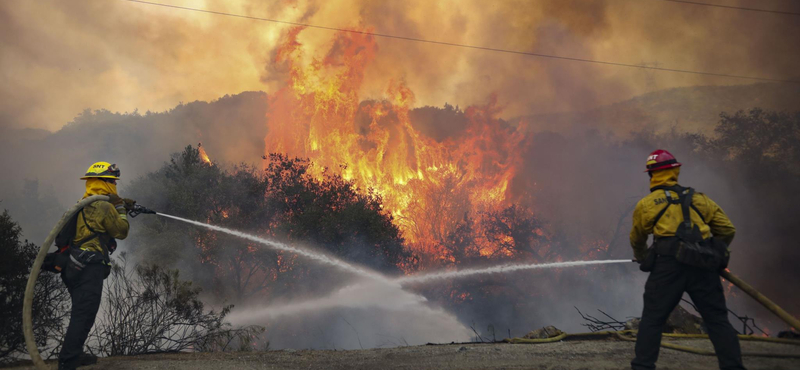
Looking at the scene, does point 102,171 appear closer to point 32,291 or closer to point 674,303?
point 32,291

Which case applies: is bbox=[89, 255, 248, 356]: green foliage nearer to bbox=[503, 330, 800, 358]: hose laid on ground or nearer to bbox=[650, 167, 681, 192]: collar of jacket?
bbox=[503, 330, 800, 358]: hose laid on ground

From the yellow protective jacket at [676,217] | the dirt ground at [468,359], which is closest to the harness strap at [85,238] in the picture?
the dirt ground at [468,359]

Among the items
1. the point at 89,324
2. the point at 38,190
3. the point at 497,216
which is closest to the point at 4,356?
the point at 89,324

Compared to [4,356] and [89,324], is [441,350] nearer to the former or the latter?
[89,324]

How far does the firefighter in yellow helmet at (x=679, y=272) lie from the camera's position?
14.9ft

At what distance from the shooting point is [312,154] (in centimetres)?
4503

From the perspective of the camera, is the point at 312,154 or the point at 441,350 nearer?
the point at 441,350

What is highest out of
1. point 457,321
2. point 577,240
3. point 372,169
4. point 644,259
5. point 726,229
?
point 372,169

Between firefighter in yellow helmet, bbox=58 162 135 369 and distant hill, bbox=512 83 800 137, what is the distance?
A: 4370 cm

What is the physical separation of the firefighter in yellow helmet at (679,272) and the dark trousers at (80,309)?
231 inches

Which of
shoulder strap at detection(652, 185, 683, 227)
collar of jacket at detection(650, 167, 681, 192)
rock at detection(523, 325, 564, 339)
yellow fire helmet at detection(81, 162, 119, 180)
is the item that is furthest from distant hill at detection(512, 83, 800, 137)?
yellow fire helmet at detection(81, 162, 119, 180)

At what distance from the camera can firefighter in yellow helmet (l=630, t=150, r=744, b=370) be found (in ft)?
14.9

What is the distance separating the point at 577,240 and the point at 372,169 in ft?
63.6

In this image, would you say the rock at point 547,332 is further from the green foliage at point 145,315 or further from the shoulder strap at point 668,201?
the green foliage at point 145,315
